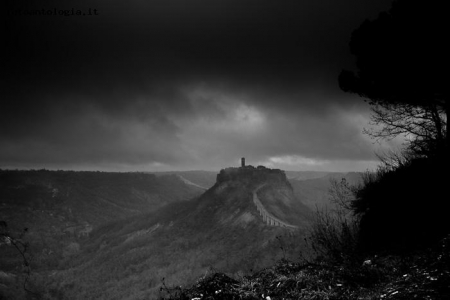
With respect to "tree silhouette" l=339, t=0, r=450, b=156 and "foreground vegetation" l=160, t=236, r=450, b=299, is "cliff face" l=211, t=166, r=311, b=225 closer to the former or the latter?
"tree silhouette" l=339, t=0, r=450, b=156

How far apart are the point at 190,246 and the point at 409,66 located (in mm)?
74342

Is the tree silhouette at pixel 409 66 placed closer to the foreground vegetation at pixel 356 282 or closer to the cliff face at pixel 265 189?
the foreground vegetation at pixel 356 282

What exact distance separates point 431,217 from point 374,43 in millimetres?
8288

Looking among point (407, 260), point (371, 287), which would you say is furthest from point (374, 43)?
point (371, 287)

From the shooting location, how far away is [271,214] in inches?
2904

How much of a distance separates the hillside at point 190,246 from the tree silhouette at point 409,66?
108ft

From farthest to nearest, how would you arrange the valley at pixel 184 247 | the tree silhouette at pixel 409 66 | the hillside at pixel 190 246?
the valley at pixel 184 247 → the hillside at pixel 190 246 → the tree silhouette at pixel 409 66

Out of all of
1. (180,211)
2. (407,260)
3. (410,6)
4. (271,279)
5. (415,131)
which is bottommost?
(180,211)

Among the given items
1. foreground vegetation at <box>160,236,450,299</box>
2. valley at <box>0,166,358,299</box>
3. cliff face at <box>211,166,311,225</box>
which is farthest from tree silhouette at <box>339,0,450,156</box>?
cliff face at <box>211,166,311,225</box>

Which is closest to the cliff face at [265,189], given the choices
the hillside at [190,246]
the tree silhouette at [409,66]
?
the hillside at [190,246]

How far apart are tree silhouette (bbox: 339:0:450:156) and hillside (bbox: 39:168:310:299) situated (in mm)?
32890

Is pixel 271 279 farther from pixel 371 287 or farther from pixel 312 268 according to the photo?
pixel 371 287

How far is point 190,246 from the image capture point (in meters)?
75.8

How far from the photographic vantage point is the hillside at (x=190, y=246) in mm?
55062
